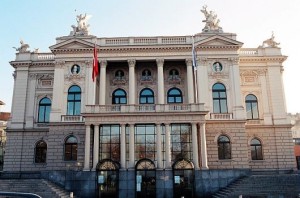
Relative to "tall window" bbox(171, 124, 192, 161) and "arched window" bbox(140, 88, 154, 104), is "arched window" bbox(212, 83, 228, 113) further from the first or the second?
"arched window" bbox(140, 88, 154, 104)

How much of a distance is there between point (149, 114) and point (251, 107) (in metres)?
14.9

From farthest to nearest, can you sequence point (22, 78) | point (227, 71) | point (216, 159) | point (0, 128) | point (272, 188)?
1. point (0, 128)
2. point (22, 78)
3. point (227, 71)
4. point (216, 159)
5. point (272, 188)

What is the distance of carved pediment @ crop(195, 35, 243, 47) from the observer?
38656mm

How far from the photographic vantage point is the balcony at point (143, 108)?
34062 millimetres

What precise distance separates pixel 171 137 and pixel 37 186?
14.7m

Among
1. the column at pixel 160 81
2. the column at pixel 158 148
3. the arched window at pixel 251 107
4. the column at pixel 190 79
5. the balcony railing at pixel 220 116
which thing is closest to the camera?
the column at pixel 158 148

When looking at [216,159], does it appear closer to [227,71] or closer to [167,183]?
[167,183]

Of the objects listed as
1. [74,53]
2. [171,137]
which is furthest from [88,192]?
[74,53]

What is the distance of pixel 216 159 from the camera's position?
→ 35.4 m

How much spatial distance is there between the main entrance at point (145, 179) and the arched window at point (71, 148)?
8.63 metres

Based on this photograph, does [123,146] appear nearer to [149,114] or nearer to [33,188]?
[149,114]

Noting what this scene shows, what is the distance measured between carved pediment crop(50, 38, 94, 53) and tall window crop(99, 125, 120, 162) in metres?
11.5

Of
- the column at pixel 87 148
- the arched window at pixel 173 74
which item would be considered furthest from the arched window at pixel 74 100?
the arched window at pixel 173 74

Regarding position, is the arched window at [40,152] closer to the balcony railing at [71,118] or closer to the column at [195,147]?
the balcony railing at [71,118]
